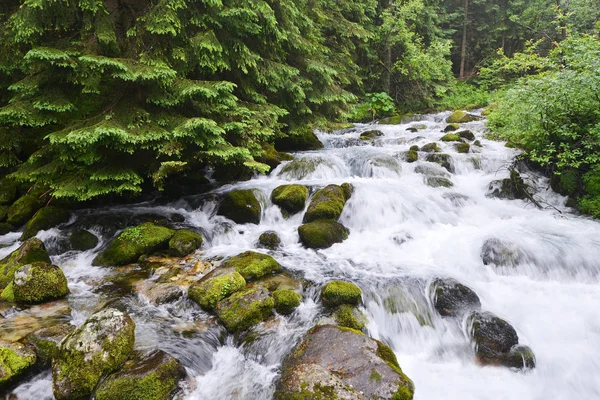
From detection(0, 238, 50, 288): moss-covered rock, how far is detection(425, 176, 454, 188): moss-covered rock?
1018 centimetres

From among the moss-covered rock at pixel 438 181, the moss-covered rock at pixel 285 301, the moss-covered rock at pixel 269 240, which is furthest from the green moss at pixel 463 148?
the moss-covered rock at pixel 285 301

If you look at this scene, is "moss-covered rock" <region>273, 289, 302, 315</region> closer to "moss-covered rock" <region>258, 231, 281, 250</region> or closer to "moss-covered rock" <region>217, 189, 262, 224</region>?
"moss-covered rock" <region>258, 231, 281, 250</region>

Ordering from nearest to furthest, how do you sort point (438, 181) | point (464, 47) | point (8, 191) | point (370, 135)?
point (8, 191) → point (438, 181) → point (370, 135) → point (464, 47)

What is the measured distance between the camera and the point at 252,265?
19.1 ft

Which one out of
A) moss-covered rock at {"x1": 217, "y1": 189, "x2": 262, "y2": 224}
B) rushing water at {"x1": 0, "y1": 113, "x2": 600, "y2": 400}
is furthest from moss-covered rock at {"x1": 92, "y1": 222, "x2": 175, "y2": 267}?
moss-covered rock at {"x1": 217, "y1": 189, "x2": 262, "y2": 224}

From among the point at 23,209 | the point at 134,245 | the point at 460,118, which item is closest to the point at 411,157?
the point at 460,118

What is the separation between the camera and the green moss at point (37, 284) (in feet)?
15.2

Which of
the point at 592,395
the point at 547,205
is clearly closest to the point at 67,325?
the point at 592,395

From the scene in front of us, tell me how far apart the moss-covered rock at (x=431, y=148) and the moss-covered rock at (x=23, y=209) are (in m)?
13.2

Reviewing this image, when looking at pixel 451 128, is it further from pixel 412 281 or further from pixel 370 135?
pixel 412 281

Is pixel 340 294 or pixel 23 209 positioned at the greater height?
pixel 23 209

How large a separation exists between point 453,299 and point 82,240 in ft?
24.6

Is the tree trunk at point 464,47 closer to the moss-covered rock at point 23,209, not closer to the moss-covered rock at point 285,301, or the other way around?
the moss-covered rock at point 285,301

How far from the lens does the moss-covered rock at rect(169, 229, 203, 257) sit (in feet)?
21.9
